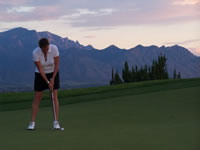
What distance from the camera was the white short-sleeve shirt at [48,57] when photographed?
9.23 m

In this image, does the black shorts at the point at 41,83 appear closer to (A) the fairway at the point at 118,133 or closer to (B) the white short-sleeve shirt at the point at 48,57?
(B) the white short-sleeve shirt at the point at 48,57

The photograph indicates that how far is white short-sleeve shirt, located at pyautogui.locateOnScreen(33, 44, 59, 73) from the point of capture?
30.3 feet

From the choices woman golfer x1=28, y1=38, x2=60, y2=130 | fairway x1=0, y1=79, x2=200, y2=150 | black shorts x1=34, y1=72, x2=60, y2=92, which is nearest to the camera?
fairway x1=0, y1=79, x2=200, y2=150

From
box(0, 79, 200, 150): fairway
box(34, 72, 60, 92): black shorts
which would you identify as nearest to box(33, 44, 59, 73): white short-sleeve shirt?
box(34, 72, 60, 92): black shorts

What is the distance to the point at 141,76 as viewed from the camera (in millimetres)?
149500

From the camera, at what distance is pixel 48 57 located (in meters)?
9.33

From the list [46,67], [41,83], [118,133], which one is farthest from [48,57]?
[118,133]

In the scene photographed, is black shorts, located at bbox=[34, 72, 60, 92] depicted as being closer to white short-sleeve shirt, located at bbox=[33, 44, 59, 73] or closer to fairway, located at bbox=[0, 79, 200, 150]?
white short-sleeve shirt, located at bbox=[33, 44, 59, 73]

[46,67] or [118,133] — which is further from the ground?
[46,67]

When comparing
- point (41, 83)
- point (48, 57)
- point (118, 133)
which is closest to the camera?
point (118, 133)

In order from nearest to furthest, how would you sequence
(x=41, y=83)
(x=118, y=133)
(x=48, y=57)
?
(x=118, y=133)
(x=48, y=57)
(x=41, y=83)

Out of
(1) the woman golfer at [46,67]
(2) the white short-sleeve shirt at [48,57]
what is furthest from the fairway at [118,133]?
(2) the white short-sleeve shirt at [48,57]

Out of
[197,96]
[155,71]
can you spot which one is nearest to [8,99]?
[197,96]

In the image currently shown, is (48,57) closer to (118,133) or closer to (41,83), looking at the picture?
(41,83)
